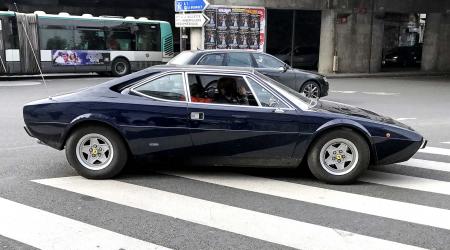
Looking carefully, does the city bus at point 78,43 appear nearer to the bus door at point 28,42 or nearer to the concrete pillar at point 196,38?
the bus door at point 28,42

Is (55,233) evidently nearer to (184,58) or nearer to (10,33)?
(184,58)

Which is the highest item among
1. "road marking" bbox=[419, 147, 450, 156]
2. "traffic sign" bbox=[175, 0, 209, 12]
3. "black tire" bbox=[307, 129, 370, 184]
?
"traffic sign" bbox=[175, 0, 209, 12]

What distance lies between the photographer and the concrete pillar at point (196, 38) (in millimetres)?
26913

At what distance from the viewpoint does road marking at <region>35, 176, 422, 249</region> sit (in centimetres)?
447

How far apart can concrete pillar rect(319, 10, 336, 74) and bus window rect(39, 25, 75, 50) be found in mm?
13557

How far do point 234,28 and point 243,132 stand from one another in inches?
861

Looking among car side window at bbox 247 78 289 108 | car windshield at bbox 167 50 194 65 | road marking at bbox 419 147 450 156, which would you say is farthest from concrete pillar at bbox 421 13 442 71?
car side window at bbox 247 78 289 108

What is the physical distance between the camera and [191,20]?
2550cm

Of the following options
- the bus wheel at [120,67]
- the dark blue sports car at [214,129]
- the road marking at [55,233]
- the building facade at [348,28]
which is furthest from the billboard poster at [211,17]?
the road marking at [55,233]

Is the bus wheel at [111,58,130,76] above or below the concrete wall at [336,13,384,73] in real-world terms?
below

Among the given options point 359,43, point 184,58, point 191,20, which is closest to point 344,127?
point 184,58

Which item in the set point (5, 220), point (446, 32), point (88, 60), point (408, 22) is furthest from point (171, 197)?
point (408, 22)

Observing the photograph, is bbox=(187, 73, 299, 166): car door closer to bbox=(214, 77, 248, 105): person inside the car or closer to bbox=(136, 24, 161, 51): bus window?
bbox=(214, 77, 248, 105): person inside the car

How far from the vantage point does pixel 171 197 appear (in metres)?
5.63
